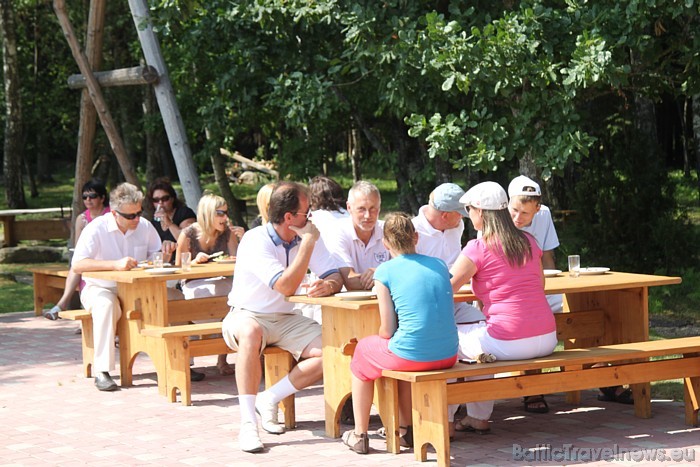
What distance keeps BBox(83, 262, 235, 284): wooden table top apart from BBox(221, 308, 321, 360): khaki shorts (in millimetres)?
1370

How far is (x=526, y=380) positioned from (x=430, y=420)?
0.63m

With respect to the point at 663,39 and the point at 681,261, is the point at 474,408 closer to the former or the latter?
the point at 663,39

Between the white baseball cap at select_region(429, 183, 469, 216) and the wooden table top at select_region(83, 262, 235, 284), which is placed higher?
the white baseball cap at select_region(429, 183, 469, 216)

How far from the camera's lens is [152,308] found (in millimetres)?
8266

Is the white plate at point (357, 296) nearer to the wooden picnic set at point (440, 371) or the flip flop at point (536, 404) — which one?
the wooden picnic set at point (440, 371)

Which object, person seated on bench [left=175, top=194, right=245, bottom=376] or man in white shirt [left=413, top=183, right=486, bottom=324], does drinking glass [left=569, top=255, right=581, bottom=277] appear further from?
person seated on bench [left=175, top=194, right=245, bottom=376]

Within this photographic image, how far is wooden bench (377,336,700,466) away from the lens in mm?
5750

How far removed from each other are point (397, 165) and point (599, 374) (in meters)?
9.79

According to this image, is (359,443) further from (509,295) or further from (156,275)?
(156,275)

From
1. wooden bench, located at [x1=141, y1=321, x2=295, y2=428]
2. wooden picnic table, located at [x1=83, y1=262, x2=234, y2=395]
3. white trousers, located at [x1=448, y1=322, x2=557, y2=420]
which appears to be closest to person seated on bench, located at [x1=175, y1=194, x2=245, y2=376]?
wooden picnic table, located at [x1=83, y1=262, x2=234, y2=395]

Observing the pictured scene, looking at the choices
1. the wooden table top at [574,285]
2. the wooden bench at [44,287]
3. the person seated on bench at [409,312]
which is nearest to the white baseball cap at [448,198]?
the wooden table top at [574,285]

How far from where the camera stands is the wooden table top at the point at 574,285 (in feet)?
20.5

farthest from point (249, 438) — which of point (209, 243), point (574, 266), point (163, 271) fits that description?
point (209, 243)

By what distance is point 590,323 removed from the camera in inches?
297
